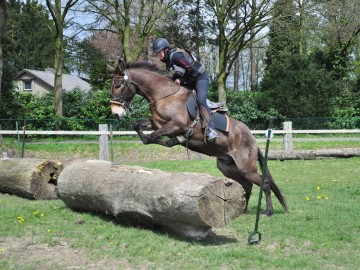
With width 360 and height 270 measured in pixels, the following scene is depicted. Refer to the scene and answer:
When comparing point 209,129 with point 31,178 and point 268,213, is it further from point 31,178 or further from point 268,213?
point 31,178

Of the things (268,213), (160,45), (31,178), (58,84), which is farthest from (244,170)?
(58,84)

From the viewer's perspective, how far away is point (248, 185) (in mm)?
8453

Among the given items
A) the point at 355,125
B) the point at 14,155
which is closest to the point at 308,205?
the point at 14,155

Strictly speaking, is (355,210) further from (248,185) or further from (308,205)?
(248,185)

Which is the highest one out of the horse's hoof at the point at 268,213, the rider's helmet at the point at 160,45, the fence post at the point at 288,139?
the rider's helmet at the point at 160,45

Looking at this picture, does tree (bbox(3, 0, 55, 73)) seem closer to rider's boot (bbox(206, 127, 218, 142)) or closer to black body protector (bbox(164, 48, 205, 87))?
black body protector (bbox(164, 48, 205, 87))

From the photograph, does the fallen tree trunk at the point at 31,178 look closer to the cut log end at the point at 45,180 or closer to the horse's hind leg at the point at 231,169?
the cut log end at the point at 45,180

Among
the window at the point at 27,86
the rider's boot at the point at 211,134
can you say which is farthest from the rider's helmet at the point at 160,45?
the window at the point at 27,86

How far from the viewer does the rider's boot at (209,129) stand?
7.72 metres

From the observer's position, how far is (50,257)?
5.70 m

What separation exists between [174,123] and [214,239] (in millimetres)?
2018

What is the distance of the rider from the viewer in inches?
302

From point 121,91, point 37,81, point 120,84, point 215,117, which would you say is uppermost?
point 37,81

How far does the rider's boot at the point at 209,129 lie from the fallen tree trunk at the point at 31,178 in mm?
3954
